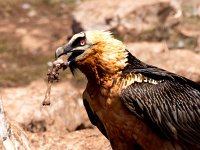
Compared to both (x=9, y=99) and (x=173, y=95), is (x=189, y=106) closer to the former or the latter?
(x=173, y=95)

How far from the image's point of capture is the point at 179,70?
14.3m

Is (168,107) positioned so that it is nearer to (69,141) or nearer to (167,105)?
(167,105)

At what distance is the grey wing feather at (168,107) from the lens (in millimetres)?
7273

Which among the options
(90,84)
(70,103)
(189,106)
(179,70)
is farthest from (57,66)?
(179,70)

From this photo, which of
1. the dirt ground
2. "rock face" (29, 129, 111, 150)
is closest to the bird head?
the dirt ground

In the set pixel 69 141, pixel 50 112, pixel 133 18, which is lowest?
pixel 50 112

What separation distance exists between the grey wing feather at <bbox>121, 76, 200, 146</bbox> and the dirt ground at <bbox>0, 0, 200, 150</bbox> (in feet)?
5.46

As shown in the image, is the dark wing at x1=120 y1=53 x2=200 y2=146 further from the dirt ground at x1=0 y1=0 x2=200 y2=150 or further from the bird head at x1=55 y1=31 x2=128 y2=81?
the dirt ground at x1=0 y1=0 x2=200 y2=150

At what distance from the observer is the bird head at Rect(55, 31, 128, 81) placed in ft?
24.0

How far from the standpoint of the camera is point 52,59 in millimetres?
19984

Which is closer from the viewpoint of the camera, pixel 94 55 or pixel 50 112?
pixel 94 55

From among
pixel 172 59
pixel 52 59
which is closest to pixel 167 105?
pixel 172 59

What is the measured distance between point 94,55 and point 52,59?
12710 mm

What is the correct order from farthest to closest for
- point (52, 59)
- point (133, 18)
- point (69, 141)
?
point (133, 18), point (52, 59), point (69, 141)
